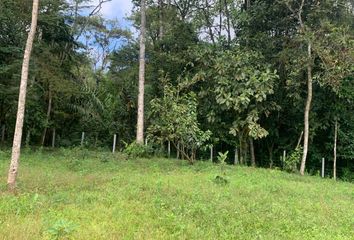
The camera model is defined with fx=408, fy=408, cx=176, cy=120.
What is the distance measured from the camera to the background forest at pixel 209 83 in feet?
56.2

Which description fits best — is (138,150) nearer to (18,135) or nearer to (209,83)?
(209,83)

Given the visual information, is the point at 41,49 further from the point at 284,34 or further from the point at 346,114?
the point at 346,114

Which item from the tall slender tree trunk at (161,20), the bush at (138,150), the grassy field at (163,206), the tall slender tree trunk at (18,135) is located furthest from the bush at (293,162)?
the tall slender tree trunk at (18,135)

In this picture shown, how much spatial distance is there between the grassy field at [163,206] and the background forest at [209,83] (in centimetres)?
464

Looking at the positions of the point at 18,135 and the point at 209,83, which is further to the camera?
the point at 209,83

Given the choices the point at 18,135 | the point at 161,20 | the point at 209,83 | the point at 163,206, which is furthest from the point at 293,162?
the point at 18,135

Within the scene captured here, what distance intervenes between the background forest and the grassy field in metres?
4.64

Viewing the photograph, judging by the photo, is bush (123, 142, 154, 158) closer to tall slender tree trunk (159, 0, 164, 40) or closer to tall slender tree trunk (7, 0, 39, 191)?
tall slender tree trunk (159, 0, 164, 40)

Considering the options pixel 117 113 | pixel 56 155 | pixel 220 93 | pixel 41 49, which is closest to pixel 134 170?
pixel 56 155

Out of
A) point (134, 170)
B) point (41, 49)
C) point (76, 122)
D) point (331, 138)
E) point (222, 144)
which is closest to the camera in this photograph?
point (134, 170)

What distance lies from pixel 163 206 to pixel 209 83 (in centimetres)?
1218

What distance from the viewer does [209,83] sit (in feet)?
64.2

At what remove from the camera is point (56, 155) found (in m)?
17.2

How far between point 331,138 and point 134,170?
Result: 10.9 meters
